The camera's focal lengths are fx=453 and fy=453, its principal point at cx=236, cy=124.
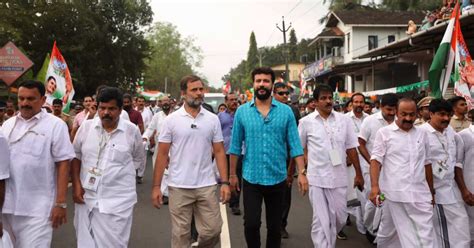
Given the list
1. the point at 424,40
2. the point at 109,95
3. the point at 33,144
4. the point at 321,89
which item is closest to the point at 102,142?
the point at 109,95

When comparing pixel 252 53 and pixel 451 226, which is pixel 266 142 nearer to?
pixel 451 226

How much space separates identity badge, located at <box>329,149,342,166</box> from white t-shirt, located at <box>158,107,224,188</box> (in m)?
1.37

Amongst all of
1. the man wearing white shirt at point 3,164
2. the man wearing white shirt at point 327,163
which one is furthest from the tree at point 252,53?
the man wearing white shirt at point 3,164

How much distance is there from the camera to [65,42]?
95.6ft

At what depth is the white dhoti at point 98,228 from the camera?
404cm

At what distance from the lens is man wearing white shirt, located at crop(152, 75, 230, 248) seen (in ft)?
14.7

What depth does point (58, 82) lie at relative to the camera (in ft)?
40.3

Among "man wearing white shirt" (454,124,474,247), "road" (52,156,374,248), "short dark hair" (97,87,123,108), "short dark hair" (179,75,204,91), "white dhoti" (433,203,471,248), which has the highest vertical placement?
"short dark hair" (179,75,204,91)

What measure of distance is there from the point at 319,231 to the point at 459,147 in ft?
6.03

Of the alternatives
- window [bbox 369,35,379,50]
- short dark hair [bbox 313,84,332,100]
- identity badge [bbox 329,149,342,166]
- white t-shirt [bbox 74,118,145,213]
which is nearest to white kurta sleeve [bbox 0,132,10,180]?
white t-shirt [bbox 74,118,145,213]

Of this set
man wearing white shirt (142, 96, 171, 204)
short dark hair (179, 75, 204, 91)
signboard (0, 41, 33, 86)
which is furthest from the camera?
signboard (0, 41, 33, 86)

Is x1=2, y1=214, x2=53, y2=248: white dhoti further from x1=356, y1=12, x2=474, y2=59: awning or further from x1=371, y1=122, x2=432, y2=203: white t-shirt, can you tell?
x1=356, y1=12, x2=474, y2=59: awning

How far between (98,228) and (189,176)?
0.97 metres

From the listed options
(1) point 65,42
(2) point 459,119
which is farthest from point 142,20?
(2) point 459,119
